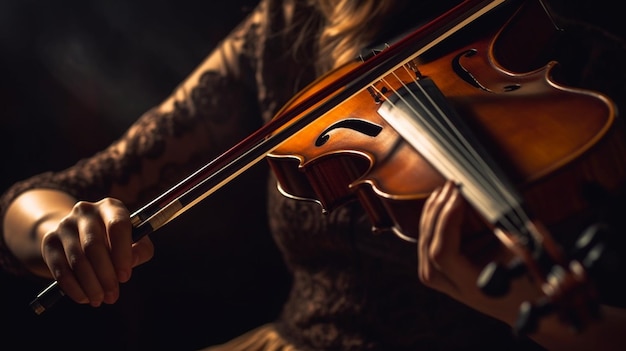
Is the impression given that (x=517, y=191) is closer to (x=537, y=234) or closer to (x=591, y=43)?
(x=537, y=234)

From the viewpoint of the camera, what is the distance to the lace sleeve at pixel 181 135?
861 millimetres

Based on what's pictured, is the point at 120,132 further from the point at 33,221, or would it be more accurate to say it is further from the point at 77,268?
the point at 77,268

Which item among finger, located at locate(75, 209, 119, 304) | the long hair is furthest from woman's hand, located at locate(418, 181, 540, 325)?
the long hair

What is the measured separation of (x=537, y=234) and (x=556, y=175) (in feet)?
0.18

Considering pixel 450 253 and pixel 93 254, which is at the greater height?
pixel 93 254

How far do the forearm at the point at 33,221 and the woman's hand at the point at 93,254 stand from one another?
165 millimetres

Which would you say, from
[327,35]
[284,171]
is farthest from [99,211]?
[327,35]

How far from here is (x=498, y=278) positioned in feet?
1.01

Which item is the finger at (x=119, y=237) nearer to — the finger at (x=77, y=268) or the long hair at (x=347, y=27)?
the finger at (x=77, y=268)

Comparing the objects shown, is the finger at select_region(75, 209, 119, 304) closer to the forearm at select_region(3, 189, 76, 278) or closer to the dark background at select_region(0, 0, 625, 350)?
the forearm at select_region(3, 189, 76, 278)

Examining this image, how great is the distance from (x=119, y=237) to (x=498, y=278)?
1.04 ft

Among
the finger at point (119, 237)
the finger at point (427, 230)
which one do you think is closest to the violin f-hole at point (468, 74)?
the finger at point (427, 230)

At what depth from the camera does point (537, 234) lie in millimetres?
315

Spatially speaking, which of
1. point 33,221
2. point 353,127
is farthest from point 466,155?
point 33,221
